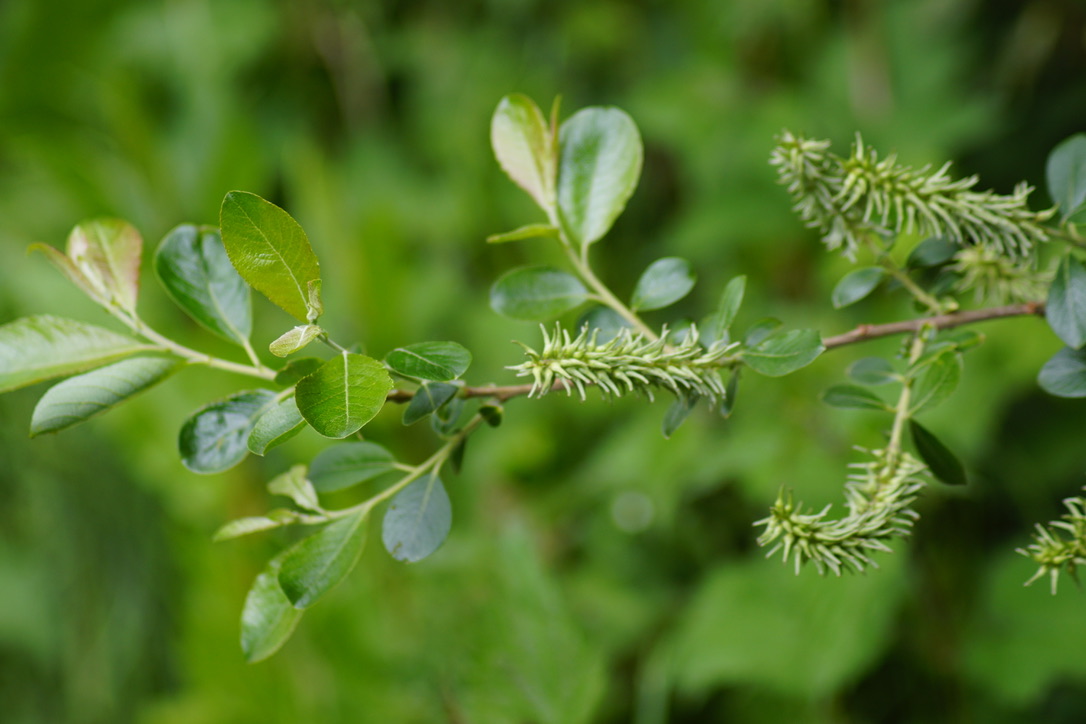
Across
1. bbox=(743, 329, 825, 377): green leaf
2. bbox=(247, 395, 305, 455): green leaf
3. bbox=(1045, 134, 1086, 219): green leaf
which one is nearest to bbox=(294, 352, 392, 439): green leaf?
bbox=(247, 395, 305, 455): green leaf

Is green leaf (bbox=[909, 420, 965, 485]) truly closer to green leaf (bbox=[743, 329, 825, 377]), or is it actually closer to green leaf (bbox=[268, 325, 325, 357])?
green leaf (bbox=[743, 329, 825, 377])

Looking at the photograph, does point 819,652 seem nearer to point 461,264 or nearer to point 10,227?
point 461,264

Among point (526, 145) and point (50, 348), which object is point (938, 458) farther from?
point (50, 348)

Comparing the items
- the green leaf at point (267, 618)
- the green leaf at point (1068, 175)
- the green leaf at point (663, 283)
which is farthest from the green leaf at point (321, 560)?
the green leaf at point (1068, 175)

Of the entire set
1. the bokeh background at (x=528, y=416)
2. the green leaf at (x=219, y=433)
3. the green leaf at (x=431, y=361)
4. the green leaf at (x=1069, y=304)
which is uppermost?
the green leaf at (x=431, y=361)

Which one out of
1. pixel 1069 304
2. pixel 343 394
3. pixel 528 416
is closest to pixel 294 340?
pixel 343 394

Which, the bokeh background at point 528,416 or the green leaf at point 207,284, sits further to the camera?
the bokeh background at point 528,416

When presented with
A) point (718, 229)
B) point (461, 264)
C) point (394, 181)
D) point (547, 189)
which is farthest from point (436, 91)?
point (547, 189)

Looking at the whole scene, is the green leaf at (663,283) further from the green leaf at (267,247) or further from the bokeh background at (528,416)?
the bokeh background at (528,416)
